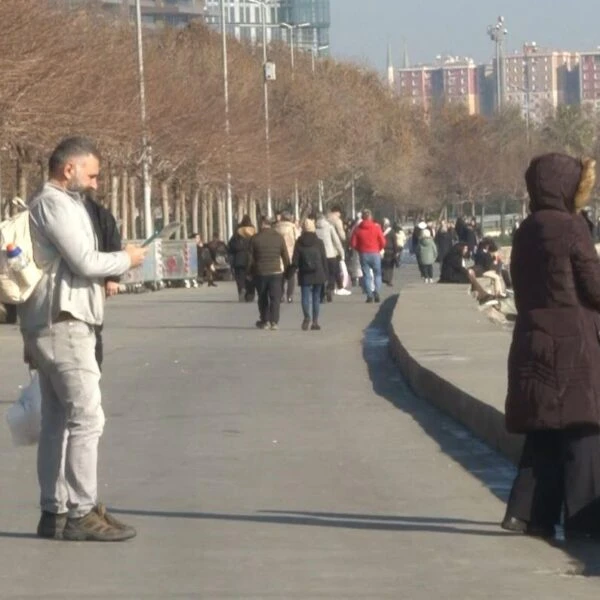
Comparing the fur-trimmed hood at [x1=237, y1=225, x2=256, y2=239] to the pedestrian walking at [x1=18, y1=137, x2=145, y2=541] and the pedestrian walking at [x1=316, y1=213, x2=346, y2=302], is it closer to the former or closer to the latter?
the pedestrian walking at [x1=316, y1=213, x2=346, y2=302]

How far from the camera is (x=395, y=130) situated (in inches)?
3989

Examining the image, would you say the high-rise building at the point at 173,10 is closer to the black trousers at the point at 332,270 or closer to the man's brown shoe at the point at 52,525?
the black trousers at the point at 332,270

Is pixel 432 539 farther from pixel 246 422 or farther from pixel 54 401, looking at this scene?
pixel 246 422

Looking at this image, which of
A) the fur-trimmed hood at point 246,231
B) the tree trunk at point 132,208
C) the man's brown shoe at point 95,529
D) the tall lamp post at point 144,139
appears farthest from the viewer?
the tree trunk at point 132,208

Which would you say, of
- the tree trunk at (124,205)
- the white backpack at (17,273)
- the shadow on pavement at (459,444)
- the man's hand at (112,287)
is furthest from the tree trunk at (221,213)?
the white backpack at (17,273)

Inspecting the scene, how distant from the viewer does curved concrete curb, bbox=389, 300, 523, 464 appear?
40.7 feet

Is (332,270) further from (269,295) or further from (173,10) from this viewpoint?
(173,10)

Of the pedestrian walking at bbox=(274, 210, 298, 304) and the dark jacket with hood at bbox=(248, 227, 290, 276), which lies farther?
the pedestrian walking at bbox=(274, 210, 298, 304)

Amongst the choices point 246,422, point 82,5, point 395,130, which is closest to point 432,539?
point 246,422

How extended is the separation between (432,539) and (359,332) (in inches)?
700

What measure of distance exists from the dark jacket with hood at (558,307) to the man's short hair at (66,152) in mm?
2066

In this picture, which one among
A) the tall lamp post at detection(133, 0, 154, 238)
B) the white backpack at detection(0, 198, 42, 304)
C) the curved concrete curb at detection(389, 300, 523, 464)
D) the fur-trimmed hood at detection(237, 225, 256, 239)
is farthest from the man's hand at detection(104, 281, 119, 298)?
the tall lamp post at detection(133, 0, 154, 238)

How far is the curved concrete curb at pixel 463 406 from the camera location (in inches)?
489

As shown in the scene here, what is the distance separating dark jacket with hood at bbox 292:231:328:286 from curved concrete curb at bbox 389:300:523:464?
7.40 metres
